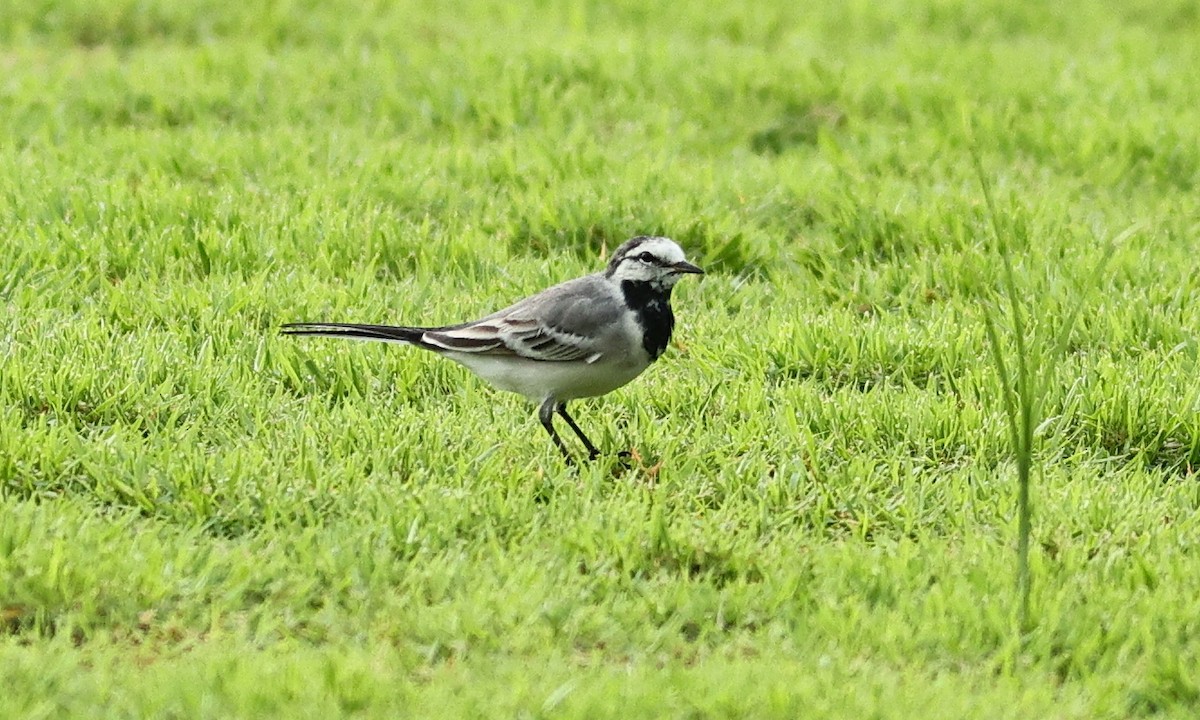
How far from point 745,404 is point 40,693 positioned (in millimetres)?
2969

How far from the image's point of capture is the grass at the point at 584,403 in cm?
452

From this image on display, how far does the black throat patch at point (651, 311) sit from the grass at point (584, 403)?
1.05 feet

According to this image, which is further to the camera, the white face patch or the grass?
the white face patch

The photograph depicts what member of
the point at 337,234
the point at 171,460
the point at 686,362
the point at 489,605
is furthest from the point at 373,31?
the point at 489,605

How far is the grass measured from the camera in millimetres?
4520

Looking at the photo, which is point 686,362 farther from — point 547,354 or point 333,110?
point 333,110

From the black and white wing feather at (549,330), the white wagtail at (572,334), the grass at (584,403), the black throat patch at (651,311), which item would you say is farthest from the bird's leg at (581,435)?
the black throat patch at (651,311)

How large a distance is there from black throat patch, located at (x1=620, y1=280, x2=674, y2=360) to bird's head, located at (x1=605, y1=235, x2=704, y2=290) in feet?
0.09

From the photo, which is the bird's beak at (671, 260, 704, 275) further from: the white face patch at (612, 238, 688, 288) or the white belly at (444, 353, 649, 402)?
the white belly at (444, 353, 649, 402)

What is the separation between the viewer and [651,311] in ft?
19.6

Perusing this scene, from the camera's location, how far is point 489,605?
Result: 15.4 feet

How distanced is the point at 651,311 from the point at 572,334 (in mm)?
333

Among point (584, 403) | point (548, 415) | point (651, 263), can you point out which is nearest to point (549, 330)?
point (548, 415)

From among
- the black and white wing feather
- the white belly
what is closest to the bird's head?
the black and white wing feather
